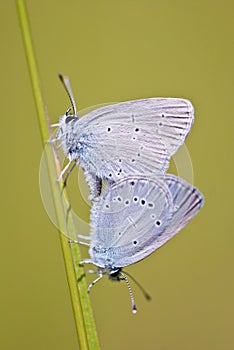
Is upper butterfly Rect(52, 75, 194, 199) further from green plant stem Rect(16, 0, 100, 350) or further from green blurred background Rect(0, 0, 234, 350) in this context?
green blurred background Rect(0, 0, 234, 350)

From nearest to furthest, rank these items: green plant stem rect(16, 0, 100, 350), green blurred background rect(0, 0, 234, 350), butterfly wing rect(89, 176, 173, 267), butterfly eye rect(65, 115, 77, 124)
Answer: green plant stem rect(16, 0, 100, 350) < butterfly wing rect(89, 176, 173, 267) < butterfly eye rect(65, 115, 77, 124) < green blurred background rect(0, 0, 234, 350)

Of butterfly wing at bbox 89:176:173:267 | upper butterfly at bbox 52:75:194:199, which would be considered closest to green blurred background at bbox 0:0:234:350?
upper butterfly at bbox 52:75:194:199

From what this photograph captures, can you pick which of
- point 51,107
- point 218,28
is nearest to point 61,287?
point 51,107

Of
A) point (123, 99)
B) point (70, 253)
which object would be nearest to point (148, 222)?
point (70, 253)

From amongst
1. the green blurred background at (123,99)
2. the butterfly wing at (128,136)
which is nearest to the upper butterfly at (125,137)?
the butterfly wing at (128,136)

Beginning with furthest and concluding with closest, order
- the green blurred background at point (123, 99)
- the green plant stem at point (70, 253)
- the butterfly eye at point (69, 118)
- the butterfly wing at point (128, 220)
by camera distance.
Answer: the green blurred background at point (123, 99) < the butterfly eye at point (69, 118) < the butterfly wing at point (128, 220) < the green plant stem at point (70, 253)

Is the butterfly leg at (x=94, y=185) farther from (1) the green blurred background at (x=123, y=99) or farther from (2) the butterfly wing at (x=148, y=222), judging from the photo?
(1) the green blurred background at (x=123, y=99)

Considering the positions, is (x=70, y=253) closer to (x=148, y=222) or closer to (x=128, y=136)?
(x=148, y=222)
